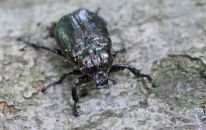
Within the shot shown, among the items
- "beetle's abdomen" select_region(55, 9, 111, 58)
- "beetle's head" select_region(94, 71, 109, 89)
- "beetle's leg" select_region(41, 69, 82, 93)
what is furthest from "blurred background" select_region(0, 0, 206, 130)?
"beetle's abdomen" select_region(55, 9, 111, 58)

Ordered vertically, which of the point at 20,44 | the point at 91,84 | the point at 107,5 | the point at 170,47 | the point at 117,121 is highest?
the point at 107,5

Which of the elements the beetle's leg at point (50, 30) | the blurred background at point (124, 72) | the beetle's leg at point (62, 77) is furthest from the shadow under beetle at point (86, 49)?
the beetle's leg at point (50, 30)

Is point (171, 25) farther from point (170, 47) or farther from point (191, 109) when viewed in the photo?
point (191, 109)

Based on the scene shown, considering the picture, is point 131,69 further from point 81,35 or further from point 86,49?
point 81,35

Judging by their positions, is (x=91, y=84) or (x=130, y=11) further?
(x=130, y=11)

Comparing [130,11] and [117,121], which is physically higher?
[130,11]

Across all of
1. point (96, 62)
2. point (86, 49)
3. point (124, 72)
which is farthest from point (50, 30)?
point (124, 72)

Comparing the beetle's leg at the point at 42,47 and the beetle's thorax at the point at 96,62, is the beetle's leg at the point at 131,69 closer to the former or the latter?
the beetle's thorax at the point at 96,62

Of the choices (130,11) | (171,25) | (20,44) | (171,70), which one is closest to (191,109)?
(171,70)
